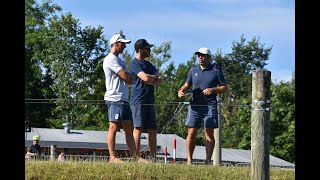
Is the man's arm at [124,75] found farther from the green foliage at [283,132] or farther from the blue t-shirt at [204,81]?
the green foliage at [283,132]

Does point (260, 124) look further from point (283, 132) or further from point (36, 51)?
point (36, 51)

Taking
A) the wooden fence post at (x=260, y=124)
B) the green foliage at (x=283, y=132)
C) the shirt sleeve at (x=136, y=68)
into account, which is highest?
the shirt sleeve at (x=136, y=68)

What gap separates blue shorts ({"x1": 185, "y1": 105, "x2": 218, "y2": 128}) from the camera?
1005 centimetres

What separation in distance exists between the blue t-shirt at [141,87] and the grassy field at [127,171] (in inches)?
51.2

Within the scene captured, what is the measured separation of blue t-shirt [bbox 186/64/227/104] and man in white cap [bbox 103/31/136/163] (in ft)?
3.76

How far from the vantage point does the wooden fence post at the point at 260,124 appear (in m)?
7.27

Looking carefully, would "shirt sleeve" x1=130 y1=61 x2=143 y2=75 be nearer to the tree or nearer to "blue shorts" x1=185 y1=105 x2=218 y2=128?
"blue shorts" x1=185 y1=105 x2=218 y2=128

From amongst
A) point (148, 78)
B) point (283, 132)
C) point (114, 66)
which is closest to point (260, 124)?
point (148, 78)

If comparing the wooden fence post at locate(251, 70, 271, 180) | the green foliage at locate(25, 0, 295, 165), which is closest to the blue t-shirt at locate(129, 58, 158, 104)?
the wooden fence post at locate(251, 70, 271, 180)

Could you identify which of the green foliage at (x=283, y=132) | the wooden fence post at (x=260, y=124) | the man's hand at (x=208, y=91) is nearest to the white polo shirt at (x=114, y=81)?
the man's hand at (x=208, y=91)

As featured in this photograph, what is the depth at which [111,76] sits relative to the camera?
379 inches
